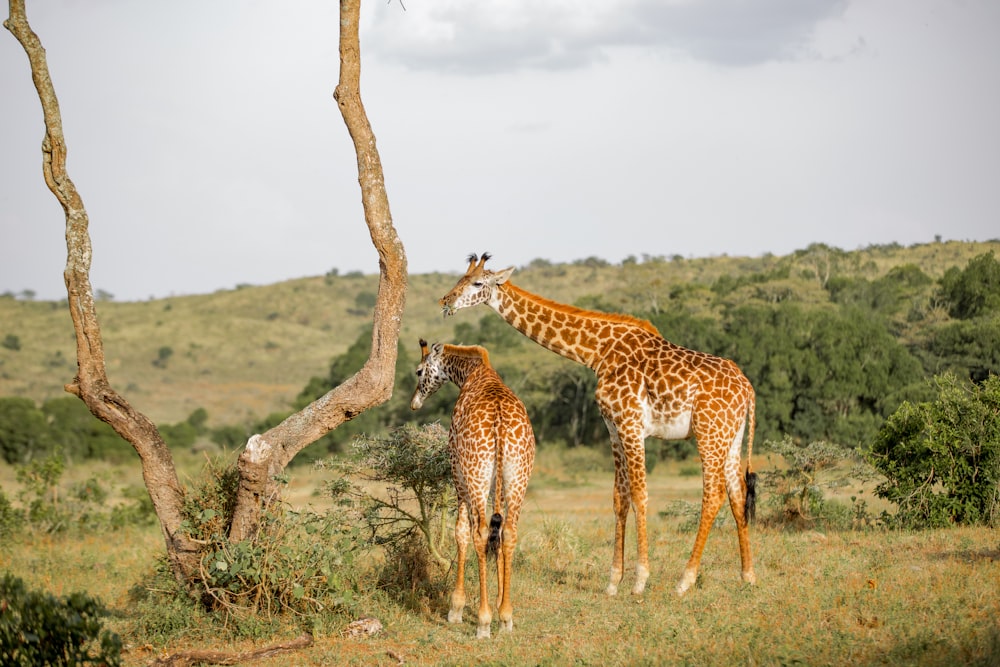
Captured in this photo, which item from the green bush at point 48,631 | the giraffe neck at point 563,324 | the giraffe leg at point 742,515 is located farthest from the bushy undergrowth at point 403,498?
the green bush at point 48,631

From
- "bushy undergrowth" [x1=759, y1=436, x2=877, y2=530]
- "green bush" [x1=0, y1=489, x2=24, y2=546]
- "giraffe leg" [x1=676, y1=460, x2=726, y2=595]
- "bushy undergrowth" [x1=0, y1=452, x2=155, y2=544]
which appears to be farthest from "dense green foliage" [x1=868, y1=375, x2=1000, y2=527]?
"green bush" [x1=0, y1=489, x2=24, y2=546]

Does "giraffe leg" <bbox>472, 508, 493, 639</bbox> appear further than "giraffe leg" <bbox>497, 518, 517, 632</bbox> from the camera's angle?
No

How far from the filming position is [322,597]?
8719 millimetres

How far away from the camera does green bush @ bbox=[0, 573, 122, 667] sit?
605cm

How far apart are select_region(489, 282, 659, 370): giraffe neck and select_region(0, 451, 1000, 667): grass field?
241 cm

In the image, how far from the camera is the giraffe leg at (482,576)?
26.9 ft

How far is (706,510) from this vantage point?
9422mm

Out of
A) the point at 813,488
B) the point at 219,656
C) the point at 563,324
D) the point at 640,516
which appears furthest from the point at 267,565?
the point at 813,488

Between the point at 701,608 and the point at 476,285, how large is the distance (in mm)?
A: 3788

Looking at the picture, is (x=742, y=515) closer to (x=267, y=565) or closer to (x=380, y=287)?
(x=380, y=287)

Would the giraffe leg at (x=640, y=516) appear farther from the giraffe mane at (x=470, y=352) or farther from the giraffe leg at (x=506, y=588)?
the giraffe mane at (x=470, y=352)

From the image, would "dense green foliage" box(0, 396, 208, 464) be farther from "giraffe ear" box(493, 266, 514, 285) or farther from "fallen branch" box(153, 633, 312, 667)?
"fallen branch" box(153, 633, 312, 667)

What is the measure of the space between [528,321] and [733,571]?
333 cm

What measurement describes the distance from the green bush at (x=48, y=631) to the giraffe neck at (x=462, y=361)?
15.4 feet
